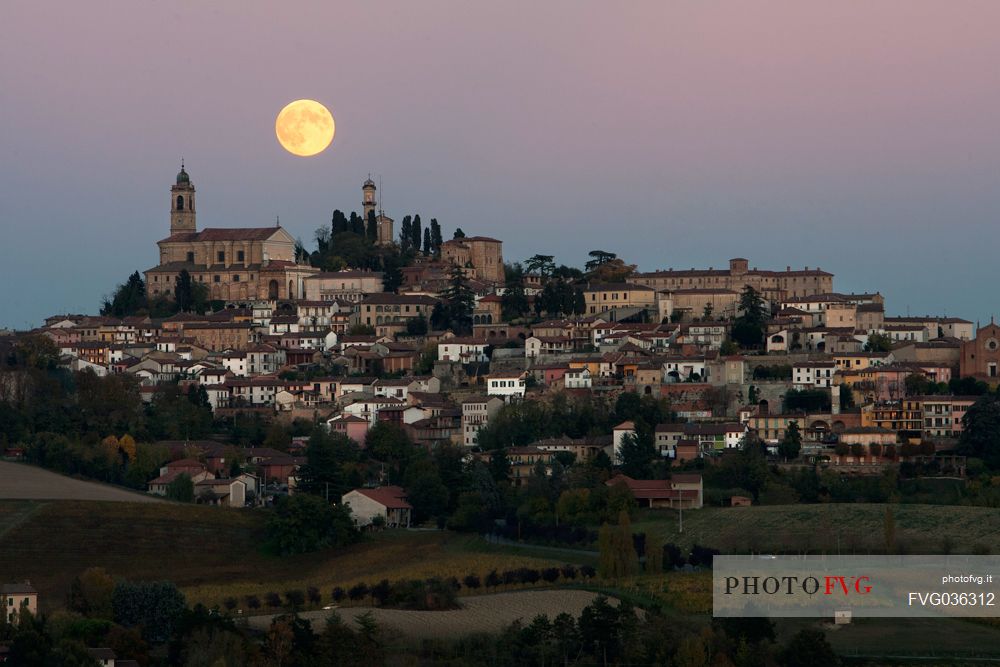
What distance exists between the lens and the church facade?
76500 mm

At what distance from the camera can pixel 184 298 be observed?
7588 cm

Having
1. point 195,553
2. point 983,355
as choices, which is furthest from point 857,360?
point 195,553

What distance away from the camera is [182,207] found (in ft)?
278

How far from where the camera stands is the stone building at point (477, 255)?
7762cm

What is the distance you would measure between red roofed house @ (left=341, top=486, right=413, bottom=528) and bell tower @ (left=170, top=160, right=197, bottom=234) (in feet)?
121

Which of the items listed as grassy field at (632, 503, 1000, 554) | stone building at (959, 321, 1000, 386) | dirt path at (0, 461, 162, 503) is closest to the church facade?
dirt path at (0, 461, 162, 503)

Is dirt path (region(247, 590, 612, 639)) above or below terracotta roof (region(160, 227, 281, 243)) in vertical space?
below

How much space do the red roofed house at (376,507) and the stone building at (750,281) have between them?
2476 centimetres

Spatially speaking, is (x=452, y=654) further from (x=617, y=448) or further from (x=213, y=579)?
(x=617, y=448)

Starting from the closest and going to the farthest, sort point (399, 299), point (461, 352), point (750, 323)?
1. point (750, 323)
2. point (461, 352)
3. point (399, 299)

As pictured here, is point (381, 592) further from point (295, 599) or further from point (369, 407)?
point (369, 407)

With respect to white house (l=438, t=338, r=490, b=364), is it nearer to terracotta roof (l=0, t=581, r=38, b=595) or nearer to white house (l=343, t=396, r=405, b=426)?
white house (l=343, t=396, r=405, b=426)

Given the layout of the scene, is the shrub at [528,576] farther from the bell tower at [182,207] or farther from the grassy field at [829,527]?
the bell tower at [182,207]

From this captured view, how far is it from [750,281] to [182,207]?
2530 cm
